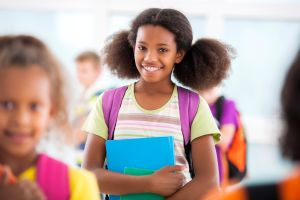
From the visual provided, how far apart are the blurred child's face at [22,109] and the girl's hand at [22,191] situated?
10cm

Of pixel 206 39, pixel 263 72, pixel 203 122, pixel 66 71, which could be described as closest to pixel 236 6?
pixel 263 72

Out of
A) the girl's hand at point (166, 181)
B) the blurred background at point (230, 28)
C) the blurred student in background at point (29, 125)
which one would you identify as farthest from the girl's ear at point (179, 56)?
the blurred background at point (230, 28)

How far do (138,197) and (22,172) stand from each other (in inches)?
21.6

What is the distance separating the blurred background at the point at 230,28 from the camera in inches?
186

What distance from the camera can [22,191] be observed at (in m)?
1.07

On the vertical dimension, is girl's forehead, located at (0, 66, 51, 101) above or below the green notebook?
above

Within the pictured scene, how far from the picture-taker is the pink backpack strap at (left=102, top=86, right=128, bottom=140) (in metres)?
1.76

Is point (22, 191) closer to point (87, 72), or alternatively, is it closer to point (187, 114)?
point (187, 114)

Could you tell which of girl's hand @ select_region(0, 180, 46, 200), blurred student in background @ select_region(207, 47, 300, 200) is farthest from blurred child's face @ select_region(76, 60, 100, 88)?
blurred student in background @ select_region(207, 47, 300, 200)

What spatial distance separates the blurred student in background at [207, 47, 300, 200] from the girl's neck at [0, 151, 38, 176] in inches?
19.9

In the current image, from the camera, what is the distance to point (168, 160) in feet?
5.41

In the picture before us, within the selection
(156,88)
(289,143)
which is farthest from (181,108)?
(289,143)

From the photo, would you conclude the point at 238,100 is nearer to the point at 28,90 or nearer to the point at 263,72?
the point at 263,72

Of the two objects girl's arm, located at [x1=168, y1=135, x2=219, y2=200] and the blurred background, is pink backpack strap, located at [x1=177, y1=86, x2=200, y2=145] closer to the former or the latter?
girl's arm, located at [x1=168, y1=135, x2=219, y2=200]
